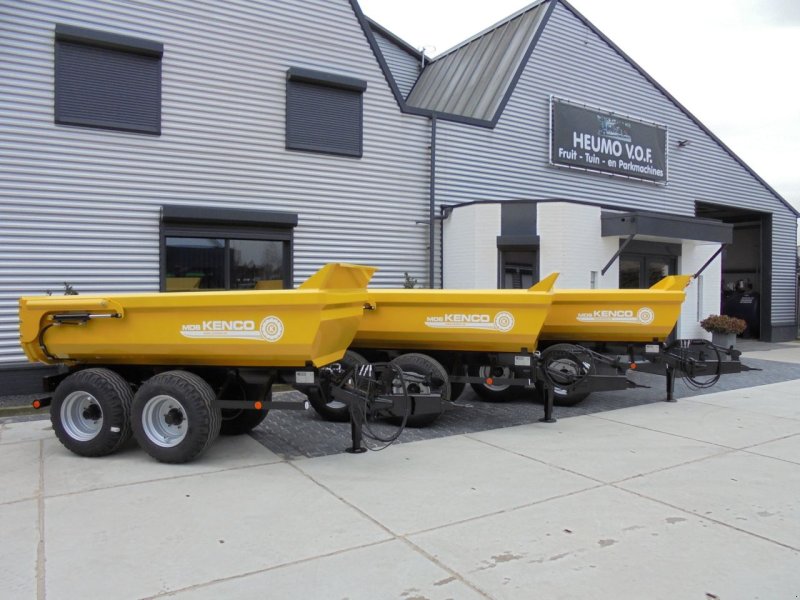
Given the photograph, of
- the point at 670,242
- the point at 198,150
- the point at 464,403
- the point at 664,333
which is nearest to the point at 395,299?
the point at 464,403

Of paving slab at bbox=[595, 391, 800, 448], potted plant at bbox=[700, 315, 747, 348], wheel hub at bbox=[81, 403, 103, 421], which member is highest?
potted plant at bbox=[700, 315, 747, 348]

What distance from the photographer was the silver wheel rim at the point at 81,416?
6.25 meters

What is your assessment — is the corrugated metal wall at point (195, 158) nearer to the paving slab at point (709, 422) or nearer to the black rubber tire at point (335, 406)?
the black rubber tire at point (335, 406)

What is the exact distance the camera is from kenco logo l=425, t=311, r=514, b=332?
24.3 feet

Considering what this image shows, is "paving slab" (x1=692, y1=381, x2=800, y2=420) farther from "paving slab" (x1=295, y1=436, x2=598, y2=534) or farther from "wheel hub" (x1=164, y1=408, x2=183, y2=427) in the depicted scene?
"wheel hub" (x1=164, y1=408, x2=183, y2=427)

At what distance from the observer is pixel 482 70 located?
15.0 metres

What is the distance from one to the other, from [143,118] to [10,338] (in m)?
3.86

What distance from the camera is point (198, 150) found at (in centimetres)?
1045

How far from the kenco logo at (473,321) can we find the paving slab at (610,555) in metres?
2.82

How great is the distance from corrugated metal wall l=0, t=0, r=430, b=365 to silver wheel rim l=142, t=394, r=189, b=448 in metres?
4.50

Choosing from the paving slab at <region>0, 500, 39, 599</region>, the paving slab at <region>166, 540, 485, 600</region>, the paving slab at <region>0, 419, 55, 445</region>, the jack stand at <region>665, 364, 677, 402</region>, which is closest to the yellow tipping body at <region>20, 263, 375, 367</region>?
the paving slab at <region>0, 419, 55, 445</region>

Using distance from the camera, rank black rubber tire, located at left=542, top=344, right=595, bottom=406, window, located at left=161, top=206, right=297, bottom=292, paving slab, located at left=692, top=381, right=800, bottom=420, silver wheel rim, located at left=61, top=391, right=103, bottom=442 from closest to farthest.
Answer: silver wheel rim, located at left=61, top=391, right=103, bottom=442, black rubber tire, located at left=542, top=344, right=595, bottom=406, paving slab, located at left=692, top=381, right=800, bottom=420, window, located at left=161, top=206, right=297, bottom=292

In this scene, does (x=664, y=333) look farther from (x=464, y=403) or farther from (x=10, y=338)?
(x=10, y=338)

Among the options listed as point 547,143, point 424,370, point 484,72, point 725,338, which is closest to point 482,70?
point 484,72
